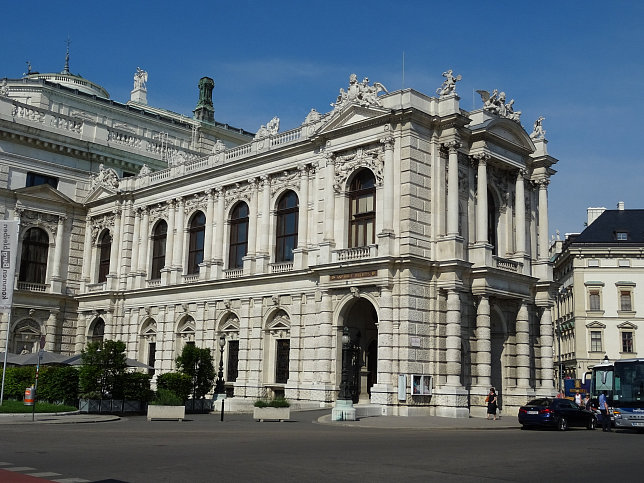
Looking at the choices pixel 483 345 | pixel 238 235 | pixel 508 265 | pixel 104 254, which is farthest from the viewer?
pixel 104 254

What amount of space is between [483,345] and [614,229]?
49.9 metres

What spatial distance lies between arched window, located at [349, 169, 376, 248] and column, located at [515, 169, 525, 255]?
9328 millimetres

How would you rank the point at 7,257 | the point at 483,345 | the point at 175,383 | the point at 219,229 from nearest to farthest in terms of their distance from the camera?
1. the point at 483,345
2. the point at 175,383
3. the point at 7,257
4. the point at 219,229

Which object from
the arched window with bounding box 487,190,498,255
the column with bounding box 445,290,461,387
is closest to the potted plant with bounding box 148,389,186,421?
the column with bounding box 445,290,461,387

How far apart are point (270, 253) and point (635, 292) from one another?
48.8 metres

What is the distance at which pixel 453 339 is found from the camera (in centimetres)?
3769

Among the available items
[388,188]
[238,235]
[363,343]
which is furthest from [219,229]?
[388,188]

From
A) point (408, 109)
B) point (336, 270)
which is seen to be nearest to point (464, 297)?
point (336, 270)

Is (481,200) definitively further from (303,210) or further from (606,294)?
(606,294)

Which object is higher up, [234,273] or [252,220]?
[252,220]

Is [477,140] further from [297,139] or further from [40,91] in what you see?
[40,91]

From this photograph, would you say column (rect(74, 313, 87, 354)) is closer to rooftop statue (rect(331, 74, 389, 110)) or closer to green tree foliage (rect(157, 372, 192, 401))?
green tree foliage (rect(157, 372, 192, 401))

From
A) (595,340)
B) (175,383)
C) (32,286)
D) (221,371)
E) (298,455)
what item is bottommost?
(298,455)

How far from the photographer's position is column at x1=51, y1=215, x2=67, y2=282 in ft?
193
